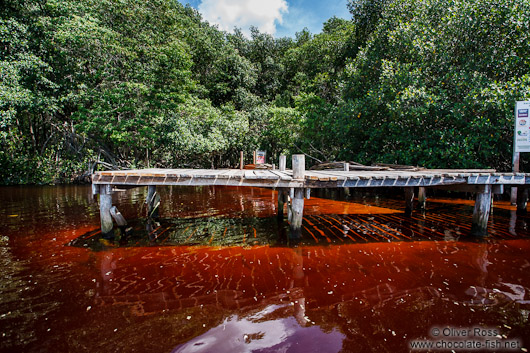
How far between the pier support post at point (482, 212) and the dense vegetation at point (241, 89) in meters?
4.77

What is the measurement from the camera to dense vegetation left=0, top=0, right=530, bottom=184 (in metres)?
9.62

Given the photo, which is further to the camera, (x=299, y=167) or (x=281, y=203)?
(x=281, y=203)

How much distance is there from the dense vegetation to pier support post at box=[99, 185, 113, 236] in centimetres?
1035

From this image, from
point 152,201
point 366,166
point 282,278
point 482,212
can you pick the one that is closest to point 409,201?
point 482,212

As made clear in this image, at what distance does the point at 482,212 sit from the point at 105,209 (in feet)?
26.7

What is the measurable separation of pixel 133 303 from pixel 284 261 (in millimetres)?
2366

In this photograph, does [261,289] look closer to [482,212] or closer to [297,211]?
[297,211]

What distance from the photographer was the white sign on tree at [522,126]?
22.5ft

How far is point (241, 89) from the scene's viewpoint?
2328 cm

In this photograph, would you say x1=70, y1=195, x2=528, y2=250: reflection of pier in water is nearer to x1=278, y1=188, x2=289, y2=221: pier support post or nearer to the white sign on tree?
x1=278, y1=188, x2=289, y2=221: pier support post

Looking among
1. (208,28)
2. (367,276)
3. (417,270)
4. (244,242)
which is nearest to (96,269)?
(244,242)

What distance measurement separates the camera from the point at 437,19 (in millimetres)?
11125

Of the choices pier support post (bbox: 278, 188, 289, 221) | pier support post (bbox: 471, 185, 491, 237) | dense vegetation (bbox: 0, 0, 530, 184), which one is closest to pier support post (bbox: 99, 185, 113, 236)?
pier support post (bbox: 278, 188, 289, 221)

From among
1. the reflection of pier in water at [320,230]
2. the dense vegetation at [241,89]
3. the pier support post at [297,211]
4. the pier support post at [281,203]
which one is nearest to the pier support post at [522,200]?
the reflection of pier in water at [320,230]
